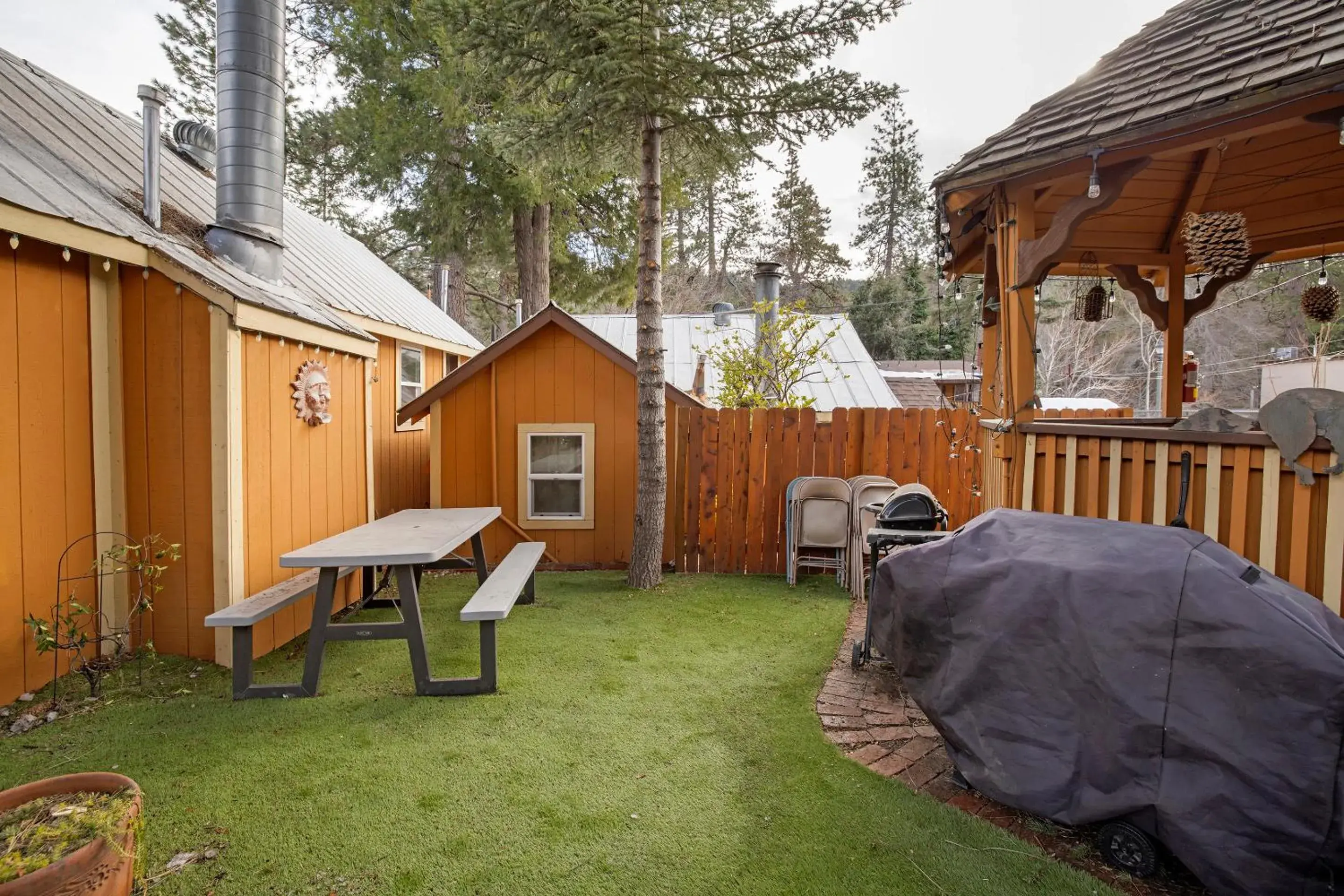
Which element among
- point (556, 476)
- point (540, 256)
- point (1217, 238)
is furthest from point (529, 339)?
point (540, 256)

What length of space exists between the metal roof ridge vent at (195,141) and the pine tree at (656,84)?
10.1ft

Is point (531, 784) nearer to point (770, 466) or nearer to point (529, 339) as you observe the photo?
point (770, 466)

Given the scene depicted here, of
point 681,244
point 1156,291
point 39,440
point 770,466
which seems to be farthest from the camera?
point 681,244

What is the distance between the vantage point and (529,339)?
701 centimetres

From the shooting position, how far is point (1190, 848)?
1965 mm

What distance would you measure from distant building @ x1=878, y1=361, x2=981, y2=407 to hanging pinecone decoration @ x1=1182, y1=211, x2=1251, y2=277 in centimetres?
480

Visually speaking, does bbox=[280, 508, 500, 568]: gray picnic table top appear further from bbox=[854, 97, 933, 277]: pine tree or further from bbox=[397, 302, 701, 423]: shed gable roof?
bbox=[854, 97, 933, 277]: pine tree

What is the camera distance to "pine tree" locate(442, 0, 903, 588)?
512 cm

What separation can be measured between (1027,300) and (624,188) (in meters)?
10.5

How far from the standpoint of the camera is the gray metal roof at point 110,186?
12.0 ft

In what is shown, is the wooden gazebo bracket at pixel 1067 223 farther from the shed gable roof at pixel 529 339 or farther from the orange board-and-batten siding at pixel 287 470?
the orange board-and-batten siding at pixel 287 470

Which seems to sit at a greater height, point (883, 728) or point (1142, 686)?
point (1142, 686)

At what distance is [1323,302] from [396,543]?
7.40 m

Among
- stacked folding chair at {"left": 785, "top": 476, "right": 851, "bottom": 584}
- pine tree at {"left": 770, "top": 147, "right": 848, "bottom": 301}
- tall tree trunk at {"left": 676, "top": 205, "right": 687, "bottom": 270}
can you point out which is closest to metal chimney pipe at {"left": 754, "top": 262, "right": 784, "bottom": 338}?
stacked folding chair at {"left": 785, "top": 476, "right": 851, "bottom": 584}
